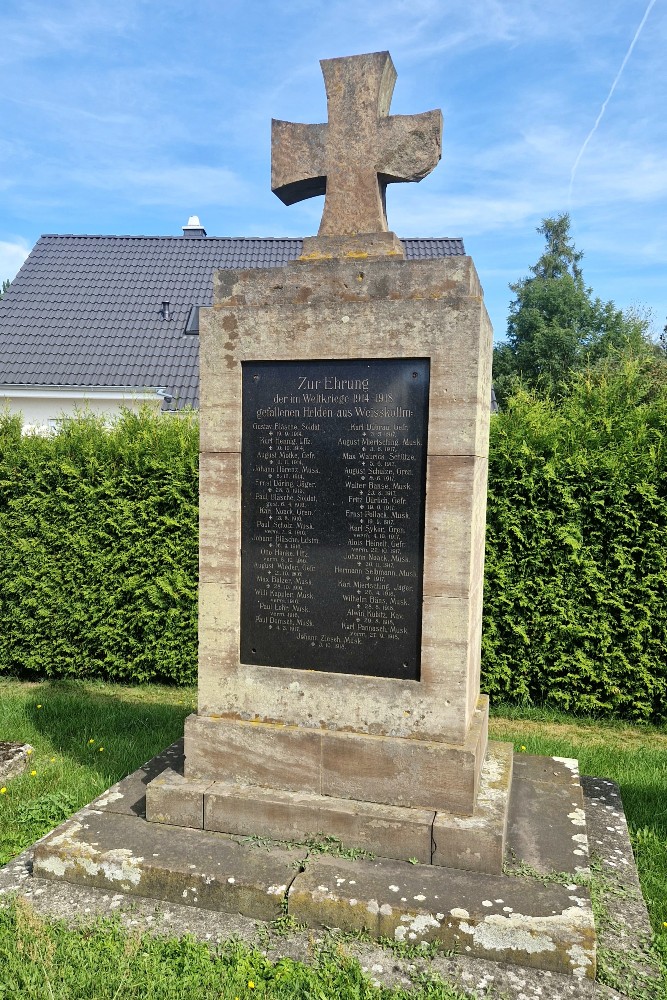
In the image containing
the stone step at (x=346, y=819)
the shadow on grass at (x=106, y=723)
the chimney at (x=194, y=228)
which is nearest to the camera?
the stone step at (x=346, y=819)

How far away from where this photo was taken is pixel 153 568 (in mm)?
7562

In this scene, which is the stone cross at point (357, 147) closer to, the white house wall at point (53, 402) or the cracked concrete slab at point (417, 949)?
the cracked concrete slab at point (417, 949)

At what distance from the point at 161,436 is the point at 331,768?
15.6 feet

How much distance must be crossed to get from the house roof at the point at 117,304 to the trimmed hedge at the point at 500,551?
557cm

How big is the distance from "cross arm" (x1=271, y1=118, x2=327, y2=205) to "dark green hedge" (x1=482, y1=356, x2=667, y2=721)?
348 centimetres

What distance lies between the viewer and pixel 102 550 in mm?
7684

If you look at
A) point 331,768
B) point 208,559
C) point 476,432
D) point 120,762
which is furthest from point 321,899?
point 120,762

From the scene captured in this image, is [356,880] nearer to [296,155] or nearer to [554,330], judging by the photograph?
[296,155]

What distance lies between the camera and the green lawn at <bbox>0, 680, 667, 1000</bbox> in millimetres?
2803

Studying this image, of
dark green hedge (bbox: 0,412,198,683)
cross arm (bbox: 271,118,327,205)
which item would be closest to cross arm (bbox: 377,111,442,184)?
cross arm (bbox: 271,118,327,205)

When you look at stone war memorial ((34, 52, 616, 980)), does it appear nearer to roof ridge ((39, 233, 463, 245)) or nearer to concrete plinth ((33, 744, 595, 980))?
concrete plinth ((33, 744, 595, 980))

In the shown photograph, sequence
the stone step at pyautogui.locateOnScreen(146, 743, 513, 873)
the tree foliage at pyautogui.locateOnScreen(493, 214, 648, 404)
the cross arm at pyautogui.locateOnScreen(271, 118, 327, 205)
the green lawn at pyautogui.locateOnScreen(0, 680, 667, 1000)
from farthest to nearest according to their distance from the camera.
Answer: the tree foliage at pyautogui.locateOnScreen(493, 214, 648, 404) → the cross arm at pyautogui.locateOnScreen(271, 118, 327, 205) → the stone step at pyautogui.locateOnScreen(146, 743, 513, 873) → the green lawn at pyautogui.locateOnScreen(0, 680, 667, 1000)

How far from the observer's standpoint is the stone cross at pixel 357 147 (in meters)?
3.72

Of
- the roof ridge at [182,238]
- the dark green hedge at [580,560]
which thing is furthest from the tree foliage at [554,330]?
the dark green hedge at [580,560]
